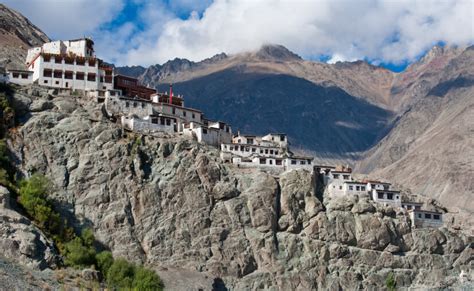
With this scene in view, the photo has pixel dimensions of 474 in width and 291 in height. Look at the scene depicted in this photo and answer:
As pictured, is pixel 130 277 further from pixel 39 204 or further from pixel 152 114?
pixel 152 114

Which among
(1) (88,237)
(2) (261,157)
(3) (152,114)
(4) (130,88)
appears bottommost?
(1) (88,237)

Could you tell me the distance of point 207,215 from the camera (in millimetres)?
96938

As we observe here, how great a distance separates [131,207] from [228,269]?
1511cm

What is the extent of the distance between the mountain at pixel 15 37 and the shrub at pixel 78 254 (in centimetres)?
3601

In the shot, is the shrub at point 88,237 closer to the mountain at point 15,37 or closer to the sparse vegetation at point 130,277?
the sparse vegetation at point 130,277

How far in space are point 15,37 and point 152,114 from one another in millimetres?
41904

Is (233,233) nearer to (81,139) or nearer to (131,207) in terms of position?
(131,207)

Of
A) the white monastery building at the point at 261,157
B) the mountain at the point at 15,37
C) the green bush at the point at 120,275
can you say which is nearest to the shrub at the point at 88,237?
the green bush at the point at 120,275

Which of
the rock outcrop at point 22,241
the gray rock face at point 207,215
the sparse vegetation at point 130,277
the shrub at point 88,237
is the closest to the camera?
the rock outcrop at point 22,241

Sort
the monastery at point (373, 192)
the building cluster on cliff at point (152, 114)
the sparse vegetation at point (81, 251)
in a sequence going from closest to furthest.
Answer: the sparse vegetation at point (81, 251)
the building cluster on cliff at point (152, 114)
the monastery at point (373, 192)

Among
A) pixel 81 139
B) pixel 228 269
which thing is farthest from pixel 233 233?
pixel 81 139

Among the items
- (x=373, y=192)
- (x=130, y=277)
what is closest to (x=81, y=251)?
(x=130, y=277)

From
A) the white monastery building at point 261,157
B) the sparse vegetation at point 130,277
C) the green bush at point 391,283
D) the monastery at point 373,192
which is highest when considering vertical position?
the white monastery building at point 261,157

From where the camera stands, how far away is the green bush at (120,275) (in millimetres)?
83500
